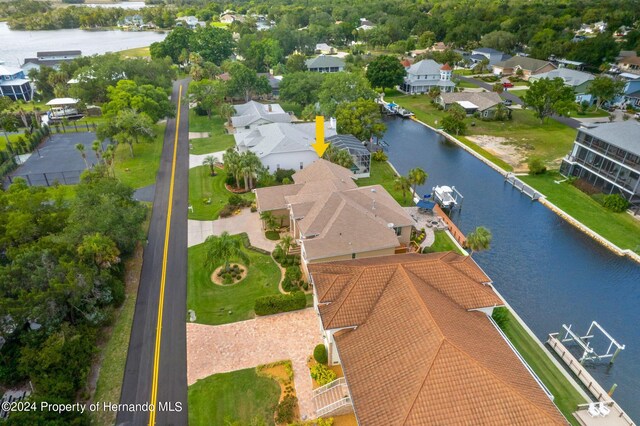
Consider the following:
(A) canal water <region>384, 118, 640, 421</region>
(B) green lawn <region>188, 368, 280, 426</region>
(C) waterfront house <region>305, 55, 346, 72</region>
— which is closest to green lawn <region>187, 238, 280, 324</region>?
(B) green lawn <region>188, 368, 280, 426</region>

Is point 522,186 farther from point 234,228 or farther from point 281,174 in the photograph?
point 234,228

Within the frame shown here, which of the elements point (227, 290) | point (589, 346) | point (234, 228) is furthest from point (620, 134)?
point (227, 290)

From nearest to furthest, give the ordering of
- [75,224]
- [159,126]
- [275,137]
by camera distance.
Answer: [75,224] < [275,137] < [159,126]

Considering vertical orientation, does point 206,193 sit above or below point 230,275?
above

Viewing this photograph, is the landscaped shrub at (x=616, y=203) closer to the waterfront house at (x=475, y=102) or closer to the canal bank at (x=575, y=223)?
the canal bank at (x=575, y=223)

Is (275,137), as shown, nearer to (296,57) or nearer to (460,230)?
(460,230)

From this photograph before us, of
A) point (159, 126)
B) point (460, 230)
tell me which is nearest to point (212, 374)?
point (460, 230)
